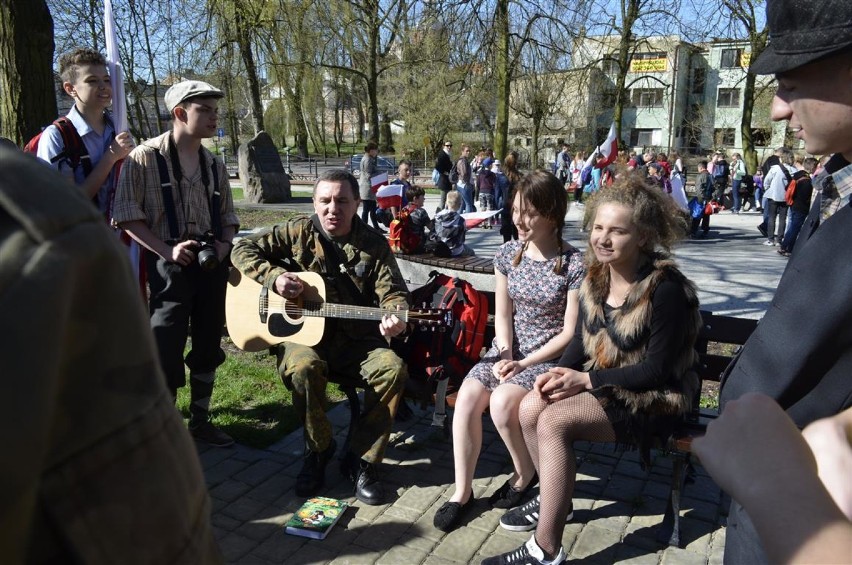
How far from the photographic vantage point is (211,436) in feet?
13.9

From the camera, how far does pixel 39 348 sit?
612 mm

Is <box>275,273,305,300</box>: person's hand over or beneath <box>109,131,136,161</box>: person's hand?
beneath

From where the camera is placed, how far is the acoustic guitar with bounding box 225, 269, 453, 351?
3.85 meters

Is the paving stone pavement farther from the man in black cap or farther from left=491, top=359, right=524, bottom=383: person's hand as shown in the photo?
the man in black cap

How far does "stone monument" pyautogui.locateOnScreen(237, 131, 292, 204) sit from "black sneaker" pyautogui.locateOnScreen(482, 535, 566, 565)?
16892mm

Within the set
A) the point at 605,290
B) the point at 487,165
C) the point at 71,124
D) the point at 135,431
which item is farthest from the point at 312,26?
the point at 135,431

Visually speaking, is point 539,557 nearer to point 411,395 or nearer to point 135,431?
point 411,395

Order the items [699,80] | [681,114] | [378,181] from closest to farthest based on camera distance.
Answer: [378,181] → [699,80] → [681,114]

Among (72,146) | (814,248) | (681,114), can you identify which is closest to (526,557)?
(814,248)

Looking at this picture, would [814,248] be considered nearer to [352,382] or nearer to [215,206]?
[352,382]

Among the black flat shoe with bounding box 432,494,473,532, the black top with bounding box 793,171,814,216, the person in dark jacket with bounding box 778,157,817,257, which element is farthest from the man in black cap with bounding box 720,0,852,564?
the black top with bounding box 793,171,814,216

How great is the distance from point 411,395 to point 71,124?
2575mm

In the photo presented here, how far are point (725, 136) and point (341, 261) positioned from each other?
181 feet

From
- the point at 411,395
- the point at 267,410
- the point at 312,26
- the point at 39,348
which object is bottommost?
the point at 267,410
